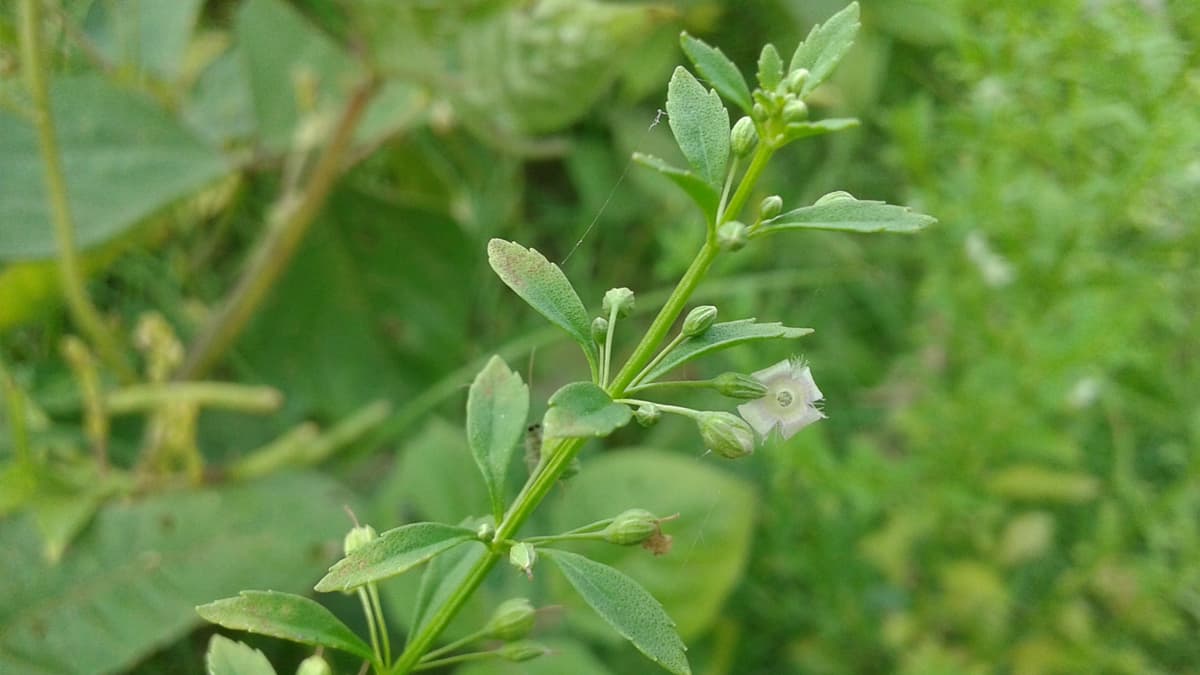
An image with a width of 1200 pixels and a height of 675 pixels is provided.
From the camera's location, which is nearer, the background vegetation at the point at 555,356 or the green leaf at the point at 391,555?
the green leaf at the point at 391,555

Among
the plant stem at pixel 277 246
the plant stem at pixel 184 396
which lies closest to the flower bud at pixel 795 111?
the plant stem at pixel 184 396

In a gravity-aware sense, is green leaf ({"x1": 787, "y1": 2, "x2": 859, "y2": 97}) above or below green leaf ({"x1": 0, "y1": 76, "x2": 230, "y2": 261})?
above

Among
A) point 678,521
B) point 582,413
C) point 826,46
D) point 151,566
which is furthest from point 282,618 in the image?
point 678,521

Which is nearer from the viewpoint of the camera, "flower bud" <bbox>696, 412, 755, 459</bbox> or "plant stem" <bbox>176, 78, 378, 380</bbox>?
"flower bud" <bbox>696, 412, 755, 459</bbox>

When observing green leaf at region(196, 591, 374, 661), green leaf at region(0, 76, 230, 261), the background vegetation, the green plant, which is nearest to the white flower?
the green plant

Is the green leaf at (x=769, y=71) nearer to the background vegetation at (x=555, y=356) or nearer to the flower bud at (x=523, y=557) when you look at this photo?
the flower bud at (x=523, y=557)

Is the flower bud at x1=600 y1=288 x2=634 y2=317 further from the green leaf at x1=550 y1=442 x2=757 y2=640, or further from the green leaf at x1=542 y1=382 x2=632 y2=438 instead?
the green leaf at x1=550 y1=442 x2=757 y2=640
